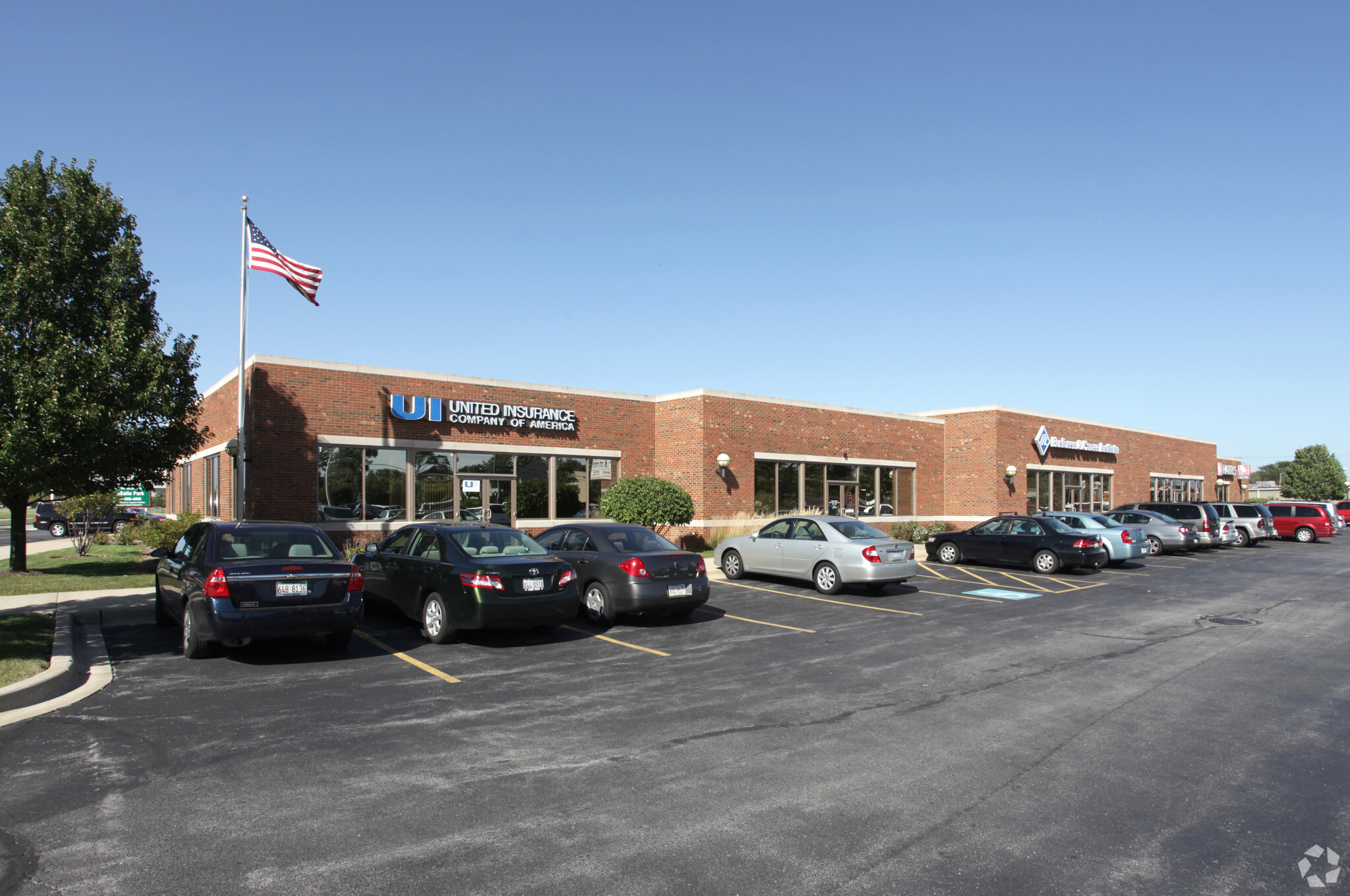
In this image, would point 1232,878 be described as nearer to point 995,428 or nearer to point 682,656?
point 682,656

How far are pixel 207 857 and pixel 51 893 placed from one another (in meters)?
0.64

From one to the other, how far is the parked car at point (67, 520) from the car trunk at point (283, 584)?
22028 millimetres

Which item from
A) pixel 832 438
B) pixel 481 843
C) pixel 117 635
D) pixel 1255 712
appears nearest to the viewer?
pixel 481 843

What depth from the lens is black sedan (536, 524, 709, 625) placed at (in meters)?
11.7

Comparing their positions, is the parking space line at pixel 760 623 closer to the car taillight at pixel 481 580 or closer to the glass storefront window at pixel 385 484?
the car taillight at pixel 481 580

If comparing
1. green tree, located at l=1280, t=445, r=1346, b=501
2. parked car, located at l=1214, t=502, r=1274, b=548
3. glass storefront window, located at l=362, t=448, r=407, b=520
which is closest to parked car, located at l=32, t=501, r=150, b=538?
glass storefront window, located at l=362, t=448, r=407, b=520

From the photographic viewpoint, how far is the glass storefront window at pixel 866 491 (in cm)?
3041

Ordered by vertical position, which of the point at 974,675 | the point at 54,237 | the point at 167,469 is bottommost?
the point at 974,675

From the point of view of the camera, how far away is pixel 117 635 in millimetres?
10734

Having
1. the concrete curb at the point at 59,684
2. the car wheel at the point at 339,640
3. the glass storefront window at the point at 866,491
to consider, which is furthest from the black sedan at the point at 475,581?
the glass storefront window at the point at 866,491

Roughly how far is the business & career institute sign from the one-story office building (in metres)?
0.04

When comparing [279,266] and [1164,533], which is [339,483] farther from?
[1164,533]

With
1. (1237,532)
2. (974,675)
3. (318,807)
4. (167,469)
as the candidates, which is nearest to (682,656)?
(974,675)

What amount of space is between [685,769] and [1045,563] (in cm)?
→ 1703
